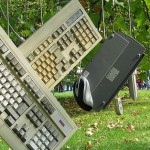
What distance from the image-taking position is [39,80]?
1179mm

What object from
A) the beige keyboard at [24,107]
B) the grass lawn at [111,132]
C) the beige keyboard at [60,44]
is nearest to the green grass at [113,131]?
the grass lawn at [111,132]

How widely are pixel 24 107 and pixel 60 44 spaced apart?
0.23 metres

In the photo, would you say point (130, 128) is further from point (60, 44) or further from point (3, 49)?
point (3, 49)

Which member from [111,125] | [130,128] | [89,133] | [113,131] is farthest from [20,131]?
[111,125]

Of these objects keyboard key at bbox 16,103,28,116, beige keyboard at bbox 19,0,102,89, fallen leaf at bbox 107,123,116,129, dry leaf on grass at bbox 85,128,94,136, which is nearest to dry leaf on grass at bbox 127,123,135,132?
fallen leaf at bbox 107,123,116,129

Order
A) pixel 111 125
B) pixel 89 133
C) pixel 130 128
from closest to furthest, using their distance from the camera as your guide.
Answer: pixel 89 133 < pixel 130 128 < pixel 111 125

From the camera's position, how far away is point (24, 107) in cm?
116

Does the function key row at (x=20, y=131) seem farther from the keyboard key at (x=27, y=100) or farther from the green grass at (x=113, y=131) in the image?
the green grass at (x=113, y=131)

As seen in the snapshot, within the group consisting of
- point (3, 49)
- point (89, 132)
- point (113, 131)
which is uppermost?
point (3, 49)

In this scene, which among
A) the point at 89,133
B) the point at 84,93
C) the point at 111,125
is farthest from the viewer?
the point at 111,125

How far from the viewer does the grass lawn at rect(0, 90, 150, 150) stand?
4180 millimetres

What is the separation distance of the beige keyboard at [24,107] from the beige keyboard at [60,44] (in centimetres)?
6

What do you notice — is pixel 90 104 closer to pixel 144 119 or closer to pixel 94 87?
pixel 94 87

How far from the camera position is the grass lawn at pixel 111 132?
4.18m
